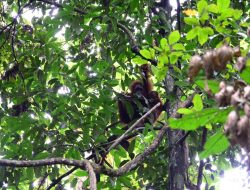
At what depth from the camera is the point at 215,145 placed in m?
1.59

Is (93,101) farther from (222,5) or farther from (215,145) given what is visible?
(215,145)

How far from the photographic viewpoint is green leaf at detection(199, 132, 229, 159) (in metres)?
1.57

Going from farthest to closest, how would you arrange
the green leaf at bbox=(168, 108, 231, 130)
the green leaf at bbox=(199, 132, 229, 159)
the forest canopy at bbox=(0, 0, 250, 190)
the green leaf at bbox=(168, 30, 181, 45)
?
the forest canopy at bbox=(0, 0, 250, 190)
the green leaf at bbox=(168, 30, 181, 45)
the green leaf at bbox=(199, 132, 229, 159)
the green leaf at bbox=(168, 108, 231, 130)

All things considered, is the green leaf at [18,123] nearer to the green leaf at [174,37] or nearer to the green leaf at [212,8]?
the green leaf at [174,37]

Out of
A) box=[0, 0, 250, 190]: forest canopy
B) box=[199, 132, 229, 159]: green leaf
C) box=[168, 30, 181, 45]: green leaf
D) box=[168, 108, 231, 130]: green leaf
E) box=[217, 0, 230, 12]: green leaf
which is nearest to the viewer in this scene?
box=[168, 108, 231, 130]: green leaf

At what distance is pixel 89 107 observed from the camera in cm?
433

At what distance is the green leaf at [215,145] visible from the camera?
1573 millimetres

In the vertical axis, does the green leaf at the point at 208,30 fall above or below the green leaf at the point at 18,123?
below

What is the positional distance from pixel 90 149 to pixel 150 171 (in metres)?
1.07

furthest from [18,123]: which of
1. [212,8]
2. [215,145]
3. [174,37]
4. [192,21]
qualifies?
[215,145]

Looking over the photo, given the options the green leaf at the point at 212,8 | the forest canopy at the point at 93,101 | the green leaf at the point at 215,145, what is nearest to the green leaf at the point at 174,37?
the green leaf at the point at 212,8

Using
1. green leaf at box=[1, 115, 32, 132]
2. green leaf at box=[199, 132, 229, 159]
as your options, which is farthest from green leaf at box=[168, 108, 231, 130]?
green leaf at box=[1, 115, 32, 132]

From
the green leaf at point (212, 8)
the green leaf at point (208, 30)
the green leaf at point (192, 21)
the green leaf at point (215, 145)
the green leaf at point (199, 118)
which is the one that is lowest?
the green leaf at point (215, 145)

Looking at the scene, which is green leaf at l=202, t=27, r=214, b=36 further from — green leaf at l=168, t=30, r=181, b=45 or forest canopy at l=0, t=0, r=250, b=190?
forest canopy at l=0, t=0, r=250, b=190
